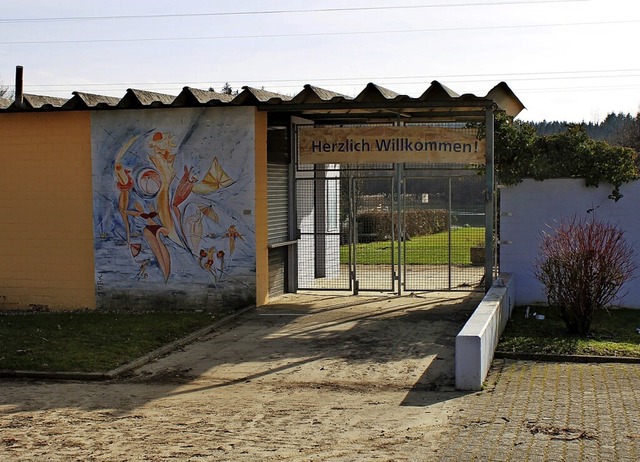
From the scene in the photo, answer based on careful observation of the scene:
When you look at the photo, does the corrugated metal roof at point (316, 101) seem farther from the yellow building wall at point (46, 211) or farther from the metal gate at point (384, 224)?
the metal gate at point (384, 224)

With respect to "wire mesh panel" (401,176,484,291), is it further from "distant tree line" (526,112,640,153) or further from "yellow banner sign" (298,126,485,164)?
"distant tree line" (526,112,640,153)

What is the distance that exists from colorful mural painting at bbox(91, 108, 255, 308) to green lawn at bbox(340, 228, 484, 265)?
9.84 feet

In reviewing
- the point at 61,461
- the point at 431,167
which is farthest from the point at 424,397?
the point at 431,167

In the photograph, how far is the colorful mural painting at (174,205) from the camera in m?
15.6

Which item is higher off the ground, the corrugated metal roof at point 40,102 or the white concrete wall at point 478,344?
the corrugated metal roof at point 40,102

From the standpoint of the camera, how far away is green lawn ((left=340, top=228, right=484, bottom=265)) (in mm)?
17469

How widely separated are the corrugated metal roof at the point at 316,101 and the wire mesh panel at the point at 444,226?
4.60ft

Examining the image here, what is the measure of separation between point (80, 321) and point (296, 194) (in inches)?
191

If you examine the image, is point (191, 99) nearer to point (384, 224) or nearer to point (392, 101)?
point (392, 101)

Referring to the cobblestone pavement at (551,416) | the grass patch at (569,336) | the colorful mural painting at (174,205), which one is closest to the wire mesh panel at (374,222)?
the colorful mural painting at (174,205)

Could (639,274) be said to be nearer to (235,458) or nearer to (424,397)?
(424,397)

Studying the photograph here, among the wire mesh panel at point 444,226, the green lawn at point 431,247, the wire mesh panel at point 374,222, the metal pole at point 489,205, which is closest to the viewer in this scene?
the metal pole at point 489,205

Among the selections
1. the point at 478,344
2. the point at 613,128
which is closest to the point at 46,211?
the point at 478,344

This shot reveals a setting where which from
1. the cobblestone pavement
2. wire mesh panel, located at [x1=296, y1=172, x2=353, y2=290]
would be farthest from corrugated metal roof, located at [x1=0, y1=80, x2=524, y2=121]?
the cobblestone pavement
